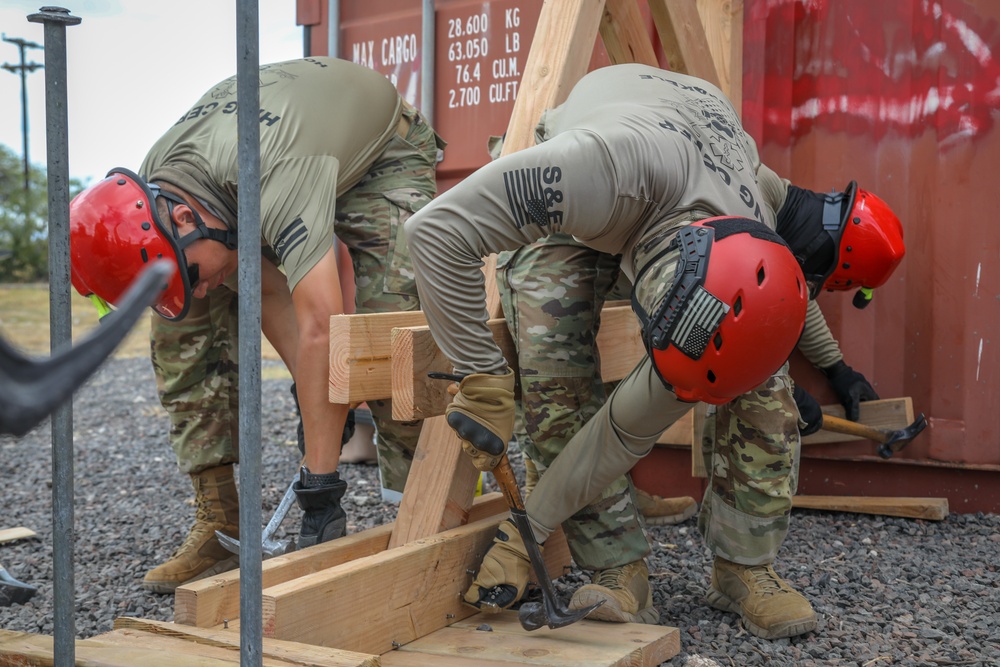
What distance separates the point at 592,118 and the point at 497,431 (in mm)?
747

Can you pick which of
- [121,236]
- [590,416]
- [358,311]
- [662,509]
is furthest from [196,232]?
[662,509]

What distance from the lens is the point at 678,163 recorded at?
226 centimetres

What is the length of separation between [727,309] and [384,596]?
3.31 ft

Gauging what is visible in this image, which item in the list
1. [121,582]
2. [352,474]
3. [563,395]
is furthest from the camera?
[352,474]

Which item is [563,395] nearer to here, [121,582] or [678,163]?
[678,163]

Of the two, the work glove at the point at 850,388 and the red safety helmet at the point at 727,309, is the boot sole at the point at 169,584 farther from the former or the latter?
the work glove at the point at 850,388

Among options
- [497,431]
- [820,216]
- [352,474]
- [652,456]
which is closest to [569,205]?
[497,431]

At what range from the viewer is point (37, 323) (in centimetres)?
244

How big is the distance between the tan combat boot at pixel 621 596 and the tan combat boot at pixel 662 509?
105 centimetres

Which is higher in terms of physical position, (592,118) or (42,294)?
(592,118)

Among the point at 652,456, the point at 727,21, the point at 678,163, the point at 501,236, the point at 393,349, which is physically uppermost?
the point at 727,21

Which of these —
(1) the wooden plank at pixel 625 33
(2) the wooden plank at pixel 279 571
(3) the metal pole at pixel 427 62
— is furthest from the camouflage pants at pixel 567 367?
(3) the metal pole at pixel 427 62

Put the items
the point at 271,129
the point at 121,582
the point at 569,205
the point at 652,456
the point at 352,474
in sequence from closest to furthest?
1. the point at 569,205
2. the point at 271,129
3. the point at 121,582
4. the point at 652,456
5. the point at 352,474

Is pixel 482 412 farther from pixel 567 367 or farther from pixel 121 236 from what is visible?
pixel 121 236
